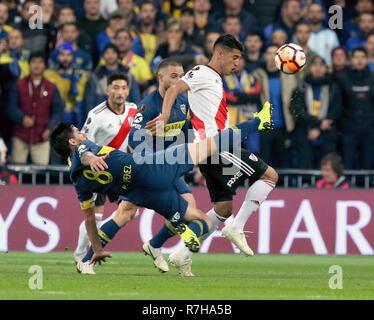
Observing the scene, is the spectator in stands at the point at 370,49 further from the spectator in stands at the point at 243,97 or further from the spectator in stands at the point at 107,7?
the spectator in stands at the point at 107,7

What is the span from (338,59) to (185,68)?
8.79 feet

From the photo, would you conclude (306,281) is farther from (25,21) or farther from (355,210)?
(25,21)

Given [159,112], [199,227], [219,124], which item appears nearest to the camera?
[199,227]

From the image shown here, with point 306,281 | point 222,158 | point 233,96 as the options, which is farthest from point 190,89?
point 233,96

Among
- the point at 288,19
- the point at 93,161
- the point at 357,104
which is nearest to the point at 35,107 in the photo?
the point at 288,19

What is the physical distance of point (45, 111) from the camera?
1689cm

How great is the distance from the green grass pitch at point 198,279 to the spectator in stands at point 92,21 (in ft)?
14.4

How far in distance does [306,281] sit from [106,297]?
2.97 meters

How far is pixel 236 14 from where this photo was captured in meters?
18.9

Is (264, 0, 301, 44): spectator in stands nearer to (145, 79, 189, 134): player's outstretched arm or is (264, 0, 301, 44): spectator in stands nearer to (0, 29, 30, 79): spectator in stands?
(0, 29, 30, 79): spectator in stands

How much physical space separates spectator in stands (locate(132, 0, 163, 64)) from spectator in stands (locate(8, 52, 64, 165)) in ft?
6.19

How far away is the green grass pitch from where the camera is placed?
953 cm

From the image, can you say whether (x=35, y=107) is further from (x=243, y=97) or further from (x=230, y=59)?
(x=230, y=59)

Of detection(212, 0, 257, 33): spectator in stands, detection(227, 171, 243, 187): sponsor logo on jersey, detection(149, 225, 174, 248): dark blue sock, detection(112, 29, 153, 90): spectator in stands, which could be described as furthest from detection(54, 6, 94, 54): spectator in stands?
detection(227, 171, 243, 187): sponsor logo on jersey
